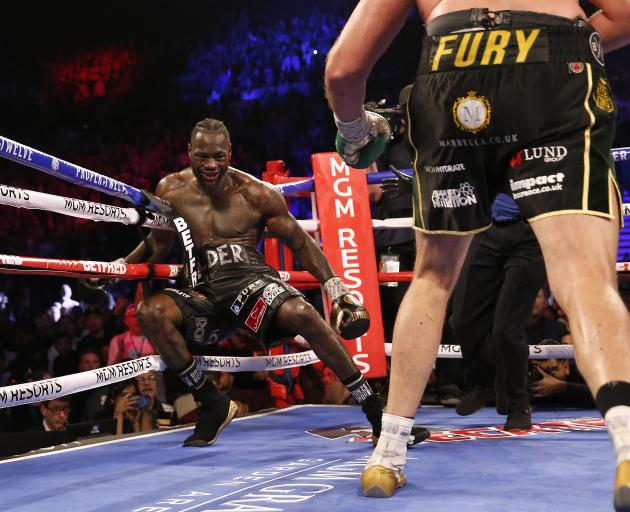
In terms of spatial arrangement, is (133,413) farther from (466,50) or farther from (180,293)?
(466,50)

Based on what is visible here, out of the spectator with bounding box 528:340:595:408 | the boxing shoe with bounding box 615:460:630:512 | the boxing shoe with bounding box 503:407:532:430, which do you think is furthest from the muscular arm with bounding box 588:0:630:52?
the spectator with bounding box 528:340:595:408

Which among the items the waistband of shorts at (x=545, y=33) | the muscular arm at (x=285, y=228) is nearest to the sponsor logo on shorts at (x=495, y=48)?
the waistband of shorts at (x=545, y=33)

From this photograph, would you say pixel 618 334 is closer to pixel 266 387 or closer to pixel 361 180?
pixel 361 180

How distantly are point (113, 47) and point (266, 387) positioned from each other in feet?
21.7

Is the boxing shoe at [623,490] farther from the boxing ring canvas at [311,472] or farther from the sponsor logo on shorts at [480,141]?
the sponsor logo on shorts at [480,141]

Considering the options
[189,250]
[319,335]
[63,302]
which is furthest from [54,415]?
[63,302]

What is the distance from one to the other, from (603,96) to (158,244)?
1.48m

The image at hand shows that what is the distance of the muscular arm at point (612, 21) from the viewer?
124 cm

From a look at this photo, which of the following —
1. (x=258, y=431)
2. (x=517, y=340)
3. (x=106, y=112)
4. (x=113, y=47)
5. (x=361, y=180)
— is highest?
(x=113, y=47)

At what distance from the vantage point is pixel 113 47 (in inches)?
354

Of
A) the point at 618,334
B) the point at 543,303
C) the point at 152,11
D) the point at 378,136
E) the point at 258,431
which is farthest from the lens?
the point at 152,11

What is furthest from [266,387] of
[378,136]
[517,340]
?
[378,136]

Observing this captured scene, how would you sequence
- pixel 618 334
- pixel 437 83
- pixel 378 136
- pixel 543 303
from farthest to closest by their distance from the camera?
pixel 543 303, pixel 378 136, pixel 437 83, pixel 618 334

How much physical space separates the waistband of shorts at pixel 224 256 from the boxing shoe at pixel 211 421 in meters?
0.35
